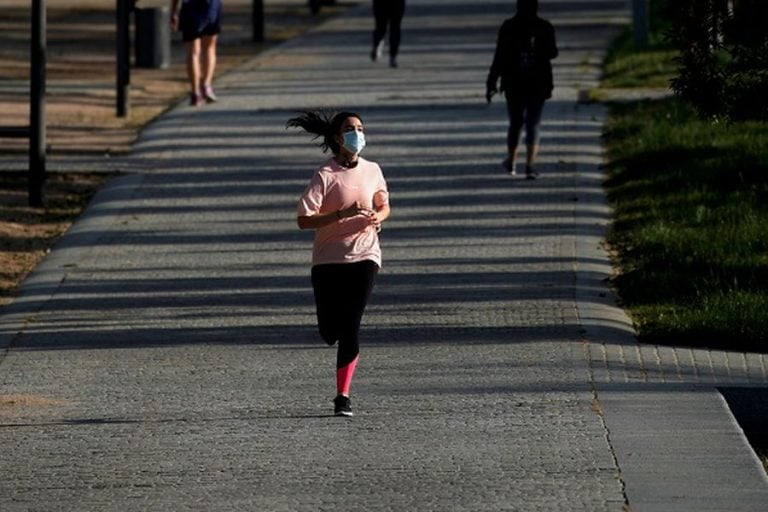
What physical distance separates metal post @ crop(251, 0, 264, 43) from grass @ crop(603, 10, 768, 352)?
450 inches

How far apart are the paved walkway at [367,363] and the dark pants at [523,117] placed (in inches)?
15.2

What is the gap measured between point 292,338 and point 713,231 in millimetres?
4000

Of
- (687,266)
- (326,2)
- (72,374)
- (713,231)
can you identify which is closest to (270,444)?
(72,374)

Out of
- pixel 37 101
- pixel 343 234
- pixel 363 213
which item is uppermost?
pixel 363 213

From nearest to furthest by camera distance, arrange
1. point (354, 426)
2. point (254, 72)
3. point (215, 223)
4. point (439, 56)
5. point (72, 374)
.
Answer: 1. point (354, 426)
2. point (72, 374)
3. point (215, 223)
4. point (254, 72)
5. point (439, 56)

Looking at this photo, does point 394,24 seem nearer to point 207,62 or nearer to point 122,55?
point 207,62

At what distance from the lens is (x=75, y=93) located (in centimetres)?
2411

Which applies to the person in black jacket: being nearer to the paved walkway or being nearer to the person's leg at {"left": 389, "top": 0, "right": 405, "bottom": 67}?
the paved walkway

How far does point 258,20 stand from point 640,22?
7355 mm

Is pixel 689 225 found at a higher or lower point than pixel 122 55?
lower

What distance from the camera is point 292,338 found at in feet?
36.9

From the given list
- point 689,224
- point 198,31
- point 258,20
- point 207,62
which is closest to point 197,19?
point 198,31

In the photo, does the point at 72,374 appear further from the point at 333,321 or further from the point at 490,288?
the point at 490,288

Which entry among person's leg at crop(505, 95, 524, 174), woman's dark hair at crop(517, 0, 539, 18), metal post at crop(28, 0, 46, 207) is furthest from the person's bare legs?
metal post at crop(28, 0, 46, 207)
